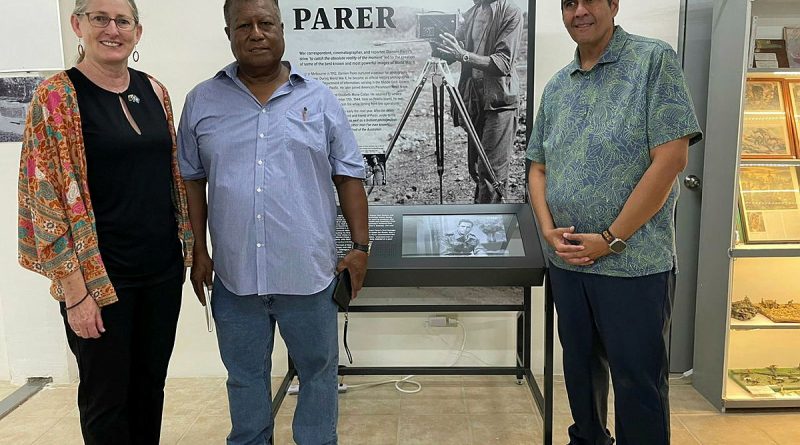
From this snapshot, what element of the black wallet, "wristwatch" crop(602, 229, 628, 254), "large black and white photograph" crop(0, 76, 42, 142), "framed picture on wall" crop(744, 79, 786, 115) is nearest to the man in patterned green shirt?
"wristwatch" crop(602, 229, 628, 254)

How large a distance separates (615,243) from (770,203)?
1497 mm

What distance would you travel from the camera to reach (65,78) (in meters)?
1.65

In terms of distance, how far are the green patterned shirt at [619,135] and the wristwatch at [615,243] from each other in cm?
3

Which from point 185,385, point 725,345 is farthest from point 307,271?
point 725,345

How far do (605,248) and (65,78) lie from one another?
1692 mm

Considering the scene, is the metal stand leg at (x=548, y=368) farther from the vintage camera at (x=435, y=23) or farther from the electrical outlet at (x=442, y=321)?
the vintage camera at (x=435, y=23)

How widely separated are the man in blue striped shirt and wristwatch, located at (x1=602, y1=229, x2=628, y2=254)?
32.2 inches

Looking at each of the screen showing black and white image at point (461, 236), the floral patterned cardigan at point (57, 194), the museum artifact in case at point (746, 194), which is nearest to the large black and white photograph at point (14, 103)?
the floral patterned cardigan at point (57, 194)

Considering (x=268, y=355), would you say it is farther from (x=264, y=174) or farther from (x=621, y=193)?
(x=621, y=193)

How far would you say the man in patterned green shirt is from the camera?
181 centimetres

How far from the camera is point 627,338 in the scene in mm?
1922

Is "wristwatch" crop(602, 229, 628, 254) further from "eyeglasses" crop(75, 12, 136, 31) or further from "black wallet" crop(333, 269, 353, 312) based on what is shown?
"eyeglasses" crop(75, 12, 136, 31)

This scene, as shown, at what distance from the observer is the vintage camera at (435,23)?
2842 mm

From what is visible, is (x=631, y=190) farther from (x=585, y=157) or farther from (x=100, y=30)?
(x=100, y=30)
